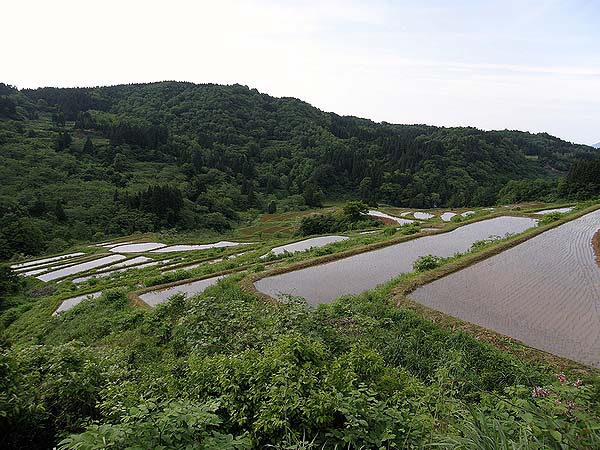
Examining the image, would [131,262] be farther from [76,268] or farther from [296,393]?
[296,393]

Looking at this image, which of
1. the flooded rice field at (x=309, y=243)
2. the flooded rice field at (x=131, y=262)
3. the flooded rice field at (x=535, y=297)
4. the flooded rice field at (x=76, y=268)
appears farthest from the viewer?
the flooded rice field at (x=131, y=262)

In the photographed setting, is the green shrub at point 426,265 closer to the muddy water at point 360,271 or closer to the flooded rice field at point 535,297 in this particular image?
the muddy water at point 360,271

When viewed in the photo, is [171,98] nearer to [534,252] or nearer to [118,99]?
[118,99]

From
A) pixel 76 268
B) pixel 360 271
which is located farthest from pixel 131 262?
pixel 360 271

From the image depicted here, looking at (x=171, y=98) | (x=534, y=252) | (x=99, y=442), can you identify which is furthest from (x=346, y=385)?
(x=171, y=98)

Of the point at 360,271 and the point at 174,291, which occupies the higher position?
the point at 360,271

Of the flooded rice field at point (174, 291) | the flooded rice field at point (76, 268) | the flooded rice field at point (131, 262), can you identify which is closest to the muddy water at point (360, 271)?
the flooded rice field at point (174, 291)

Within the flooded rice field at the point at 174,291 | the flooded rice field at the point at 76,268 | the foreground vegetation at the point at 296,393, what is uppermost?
the foreground vegetation at the point at 296,393
